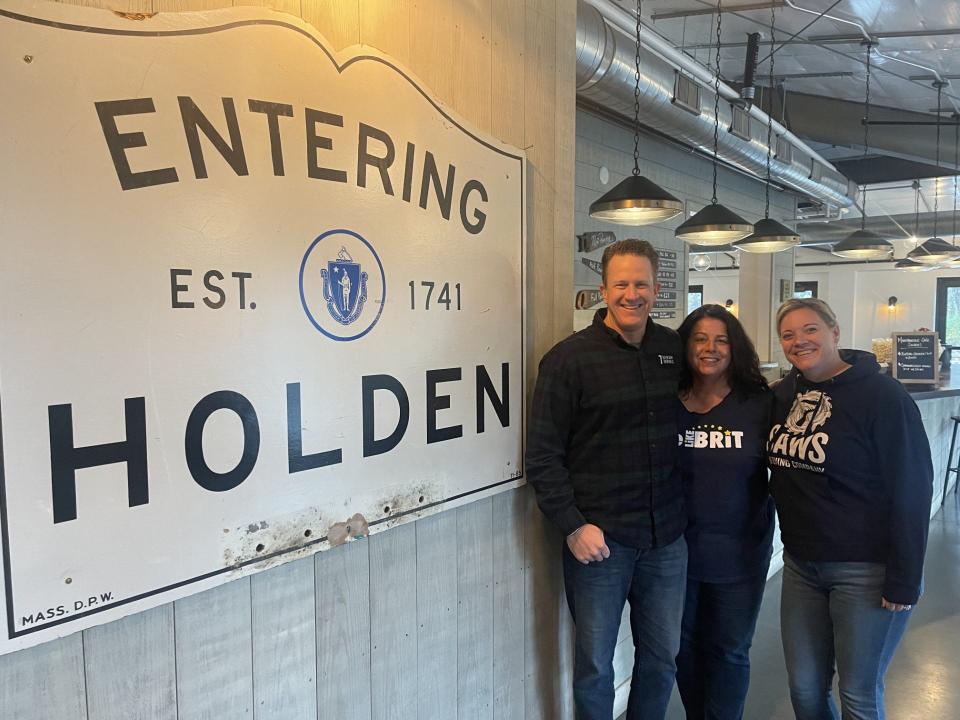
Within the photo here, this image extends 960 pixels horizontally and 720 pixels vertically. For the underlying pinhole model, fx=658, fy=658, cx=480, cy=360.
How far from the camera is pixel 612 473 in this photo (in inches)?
72.7

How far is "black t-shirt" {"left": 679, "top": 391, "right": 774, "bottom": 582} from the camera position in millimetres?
2016

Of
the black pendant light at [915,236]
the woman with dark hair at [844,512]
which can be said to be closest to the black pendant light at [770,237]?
the woman with dark hair at [844,512]

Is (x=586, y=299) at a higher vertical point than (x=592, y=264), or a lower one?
lower

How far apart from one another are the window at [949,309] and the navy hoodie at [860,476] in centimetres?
1431

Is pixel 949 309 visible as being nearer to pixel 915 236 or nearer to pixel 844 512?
pixel 915 236

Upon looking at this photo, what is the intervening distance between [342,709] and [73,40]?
1326mm

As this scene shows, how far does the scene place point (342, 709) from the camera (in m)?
1.41

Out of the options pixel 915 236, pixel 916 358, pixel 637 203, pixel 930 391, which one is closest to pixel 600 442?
pixel 637 203

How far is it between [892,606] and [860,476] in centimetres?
35

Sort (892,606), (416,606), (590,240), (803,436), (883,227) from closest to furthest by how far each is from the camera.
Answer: (416,606) → (892,606) → (803,436) → (590,240) → (883,227)

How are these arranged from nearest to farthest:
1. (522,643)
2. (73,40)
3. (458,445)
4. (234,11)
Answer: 1. (73,40)
2. (234,11)
3. (458,445)
4. (522,643)

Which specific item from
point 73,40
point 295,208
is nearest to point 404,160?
point 295,208

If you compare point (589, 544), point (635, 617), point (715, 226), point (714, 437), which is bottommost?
point (635, 617)

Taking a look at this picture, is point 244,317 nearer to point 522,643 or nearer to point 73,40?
point 73,40
